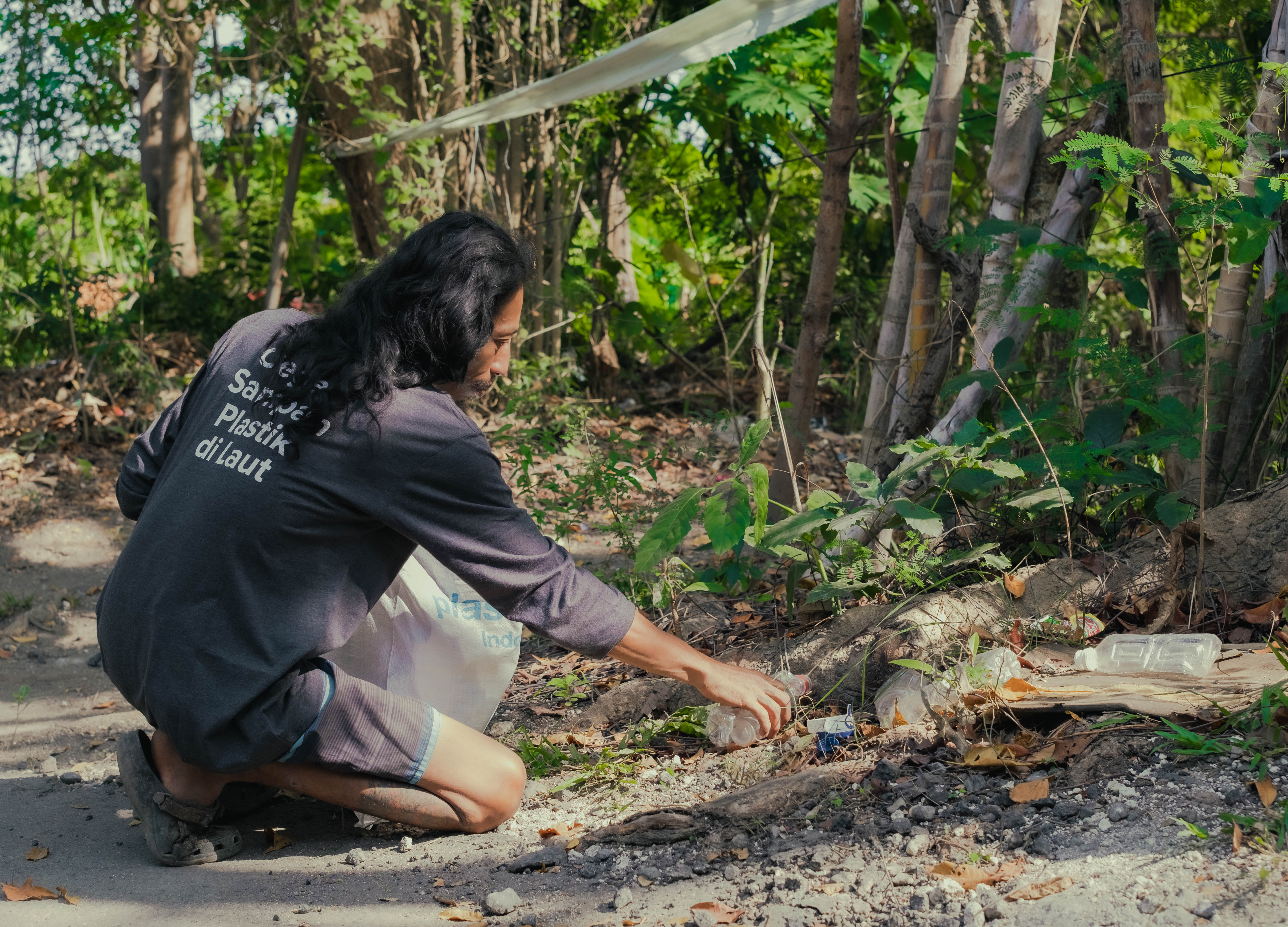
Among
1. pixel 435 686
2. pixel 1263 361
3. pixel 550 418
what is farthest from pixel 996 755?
pixel 550 418

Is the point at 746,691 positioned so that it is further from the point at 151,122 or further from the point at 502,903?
the point at 151,122

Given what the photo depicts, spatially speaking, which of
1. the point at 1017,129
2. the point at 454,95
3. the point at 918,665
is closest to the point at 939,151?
the point at 1017,129

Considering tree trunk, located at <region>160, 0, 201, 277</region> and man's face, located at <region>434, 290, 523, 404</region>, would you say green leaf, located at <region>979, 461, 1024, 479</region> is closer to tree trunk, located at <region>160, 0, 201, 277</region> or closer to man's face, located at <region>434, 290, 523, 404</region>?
man's face, located at <region>434, 290, 523, 404</region>

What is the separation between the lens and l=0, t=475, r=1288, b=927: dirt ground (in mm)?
1754

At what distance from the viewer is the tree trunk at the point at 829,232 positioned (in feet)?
12.2

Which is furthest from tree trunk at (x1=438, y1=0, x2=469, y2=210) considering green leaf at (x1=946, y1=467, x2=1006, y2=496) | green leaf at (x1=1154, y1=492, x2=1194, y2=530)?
green leaf at (x1=1154, y1=492, x2=1194, y2=530)

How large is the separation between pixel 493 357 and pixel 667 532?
24.5 inches

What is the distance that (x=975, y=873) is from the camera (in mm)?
1864

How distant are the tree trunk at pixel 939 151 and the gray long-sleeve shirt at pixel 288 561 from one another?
175 centimetres

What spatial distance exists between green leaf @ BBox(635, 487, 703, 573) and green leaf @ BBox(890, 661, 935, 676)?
576 millimetres

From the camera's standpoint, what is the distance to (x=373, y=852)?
233cm

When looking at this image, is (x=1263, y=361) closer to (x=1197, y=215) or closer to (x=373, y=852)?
(x=1197, y=215)

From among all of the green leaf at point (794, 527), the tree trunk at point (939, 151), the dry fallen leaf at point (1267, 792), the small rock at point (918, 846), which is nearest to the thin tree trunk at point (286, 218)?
the tree trunk at point (939, 151)

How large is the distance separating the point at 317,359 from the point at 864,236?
5.18 metres
